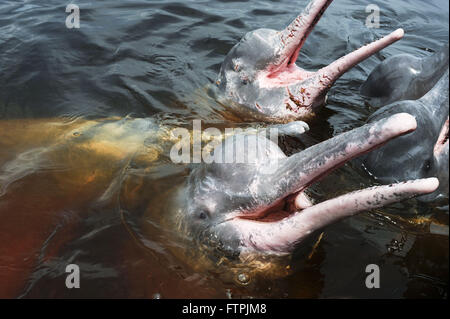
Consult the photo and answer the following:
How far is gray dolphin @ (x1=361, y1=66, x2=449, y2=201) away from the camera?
368 cm

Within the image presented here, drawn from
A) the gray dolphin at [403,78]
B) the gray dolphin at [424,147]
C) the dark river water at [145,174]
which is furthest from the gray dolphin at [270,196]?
the gray dolphin at [403,78]

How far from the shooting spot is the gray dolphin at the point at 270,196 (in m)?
2.30

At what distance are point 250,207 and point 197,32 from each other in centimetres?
533

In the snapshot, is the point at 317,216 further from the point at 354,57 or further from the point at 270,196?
the point at 354,57

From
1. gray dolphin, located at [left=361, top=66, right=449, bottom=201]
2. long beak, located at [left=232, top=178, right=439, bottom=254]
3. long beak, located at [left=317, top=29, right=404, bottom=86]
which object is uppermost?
long beak, located at [left=317, top=29, right=404, bottom=86]

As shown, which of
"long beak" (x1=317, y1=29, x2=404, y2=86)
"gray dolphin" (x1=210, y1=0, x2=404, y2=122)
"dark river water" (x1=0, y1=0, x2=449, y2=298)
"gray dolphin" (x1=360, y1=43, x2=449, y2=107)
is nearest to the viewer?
"dark river water" (x1=0, y1=0, x2=449, y2=298)

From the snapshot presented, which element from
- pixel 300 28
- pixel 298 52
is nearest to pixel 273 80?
pixel 298 52

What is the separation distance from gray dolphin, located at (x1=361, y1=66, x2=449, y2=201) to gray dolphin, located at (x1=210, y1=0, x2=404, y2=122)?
39.0 inches

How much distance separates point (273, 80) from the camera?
5.12 m

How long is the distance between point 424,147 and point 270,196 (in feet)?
5.72

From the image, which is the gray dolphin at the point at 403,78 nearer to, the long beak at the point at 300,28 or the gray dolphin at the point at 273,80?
the gray dolphin at the point at 273,80

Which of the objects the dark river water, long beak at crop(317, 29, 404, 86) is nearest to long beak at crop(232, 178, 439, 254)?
the dark river water

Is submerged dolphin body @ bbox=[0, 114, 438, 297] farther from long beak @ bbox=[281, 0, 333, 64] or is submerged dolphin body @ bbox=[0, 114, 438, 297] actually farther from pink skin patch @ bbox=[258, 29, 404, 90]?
long beak @ bbox=[281, 0, 333, 64]
